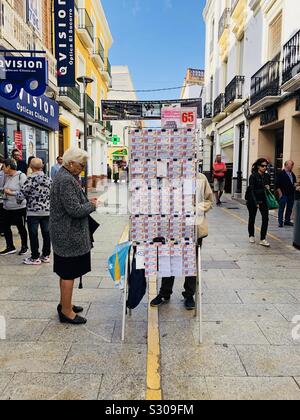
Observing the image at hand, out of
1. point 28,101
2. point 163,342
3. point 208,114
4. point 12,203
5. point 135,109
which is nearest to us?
point 163,342

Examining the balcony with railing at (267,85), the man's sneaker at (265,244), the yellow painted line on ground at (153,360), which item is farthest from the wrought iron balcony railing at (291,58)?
the yellow painted line on ground at (153,360)

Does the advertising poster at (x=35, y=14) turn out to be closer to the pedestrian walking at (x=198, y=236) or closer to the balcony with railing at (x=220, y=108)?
the pedestrian walking at (x=198, y=236)

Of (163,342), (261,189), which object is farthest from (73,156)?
(261,189)

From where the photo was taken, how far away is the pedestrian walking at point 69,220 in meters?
3.51

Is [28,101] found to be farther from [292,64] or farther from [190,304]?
[190,304]

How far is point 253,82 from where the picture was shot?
14547mm

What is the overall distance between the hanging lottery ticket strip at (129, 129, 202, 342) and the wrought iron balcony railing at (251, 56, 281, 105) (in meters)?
9.96

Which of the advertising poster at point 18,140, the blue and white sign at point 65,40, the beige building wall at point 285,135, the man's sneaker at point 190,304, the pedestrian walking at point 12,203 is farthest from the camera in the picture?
the blue and white sign at point 65,40

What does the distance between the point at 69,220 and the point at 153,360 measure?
4.90 ft

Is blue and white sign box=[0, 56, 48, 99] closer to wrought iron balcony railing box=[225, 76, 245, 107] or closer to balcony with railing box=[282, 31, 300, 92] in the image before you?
balcony with railing box=[282, 31, 300, 92]

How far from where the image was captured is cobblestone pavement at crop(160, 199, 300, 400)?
2729 millimetres

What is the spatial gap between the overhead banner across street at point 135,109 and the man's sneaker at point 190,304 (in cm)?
1887

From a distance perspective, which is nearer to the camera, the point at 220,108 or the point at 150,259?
the point at 150,259

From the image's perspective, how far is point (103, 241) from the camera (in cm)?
789
